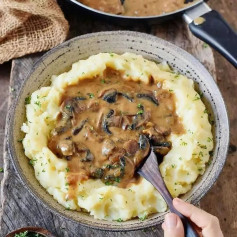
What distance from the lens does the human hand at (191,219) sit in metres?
4.27

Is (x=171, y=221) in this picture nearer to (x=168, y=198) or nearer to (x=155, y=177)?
(x=168, y=198)

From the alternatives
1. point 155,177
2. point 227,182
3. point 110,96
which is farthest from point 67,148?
point 227,182

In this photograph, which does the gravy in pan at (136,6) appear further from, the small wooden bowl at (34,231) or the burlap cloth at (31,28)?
the small wooden bowl at (34,231)

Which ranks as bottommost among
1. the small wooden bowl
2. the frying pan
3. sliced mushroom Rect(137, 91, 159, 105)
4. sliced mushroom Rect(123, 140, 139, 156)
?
the small wooden bowl

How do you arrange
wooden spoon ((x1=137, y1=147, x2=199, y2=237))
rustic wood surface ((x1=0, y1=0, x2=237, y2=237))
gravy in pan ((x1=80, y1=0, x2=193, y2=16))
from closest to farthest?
wooden spoon ((x1=137, y1=147, x2=199, y2=237)) < rustic wood surface ((x1=0, y1=0, x2=237, y2=237)) < gravy in pan ((x1=80, y1=0, x2=193, y2=16))

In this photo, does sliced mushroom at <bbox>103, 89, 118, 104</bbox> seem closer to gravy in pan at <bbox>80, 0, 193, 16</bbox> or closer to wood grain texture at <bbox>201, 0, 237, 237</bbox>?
gravy in pan at <bbox>80, 0, 193, 16</bbox>

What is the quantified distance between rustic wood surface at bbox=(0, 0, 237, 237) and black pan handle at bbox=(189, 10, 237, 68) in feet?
1.57

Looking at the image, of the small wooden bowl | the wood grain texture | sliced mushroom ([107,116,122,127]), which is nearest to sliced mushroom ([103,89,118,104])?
sliced mushroom ([107,116,122,127])

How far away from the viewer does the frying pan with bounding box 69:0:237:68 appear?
568 centimetres

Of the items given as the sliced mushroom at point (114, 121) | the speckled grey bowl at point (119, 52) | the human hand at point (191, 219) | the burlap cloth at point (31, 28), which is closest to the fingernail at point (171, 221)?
the human hand at point (191, 219)

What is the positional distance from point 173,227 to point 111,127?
1.27 m

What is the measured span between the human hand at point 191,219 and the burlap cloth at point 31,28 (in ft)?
8.63

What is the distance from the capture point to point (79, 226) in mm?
5270

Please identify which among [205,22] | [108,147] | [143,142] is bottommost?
[108,147]
